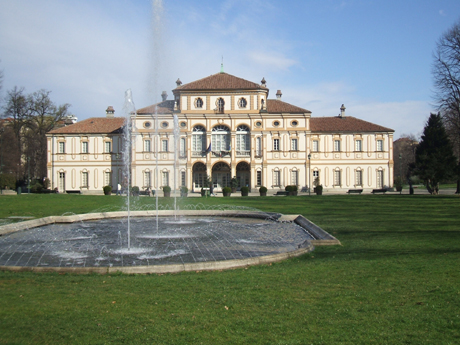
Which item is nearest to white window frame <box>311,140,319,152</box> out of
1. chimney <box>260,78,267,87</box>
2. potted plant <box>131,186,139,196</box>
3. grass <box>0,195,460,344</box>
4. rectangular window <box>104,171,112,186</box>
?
chimney <box>260,78,267,87</box>

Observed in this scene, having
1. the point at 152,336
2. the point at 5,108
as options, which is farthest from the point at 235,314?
the point at 5,108

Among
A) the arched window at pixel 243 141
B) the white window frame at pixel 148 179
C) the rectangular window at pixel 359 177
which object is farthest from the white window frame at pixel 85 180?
the rectangular window at pixel 359 177

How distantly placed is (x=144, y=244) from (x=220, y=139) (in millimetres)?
37347

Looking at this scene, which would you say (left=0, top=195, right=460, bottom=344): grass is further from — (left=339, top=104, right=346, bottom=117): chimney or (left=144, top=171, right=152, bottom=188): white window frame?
(left=339, top=104, right=346, bottom=117): chimney

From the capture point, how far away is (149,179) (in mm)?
48438

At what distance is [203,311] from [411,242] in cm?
717

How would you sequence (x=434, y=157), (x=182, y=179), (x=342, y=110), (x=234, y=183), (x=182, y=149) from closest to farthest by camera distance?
1. (x=434, y=157)
2. (x=234, y=183)
3. (x=182, y=149)
4. (x=182, y=179)
5. (x=342, y=110)

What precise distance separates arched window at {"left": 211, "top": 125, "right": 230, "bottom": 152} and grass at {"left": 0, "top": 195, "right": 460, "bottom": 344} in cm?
3971

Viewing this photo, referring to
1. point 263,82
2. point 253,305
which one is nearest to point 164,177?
point 263,82

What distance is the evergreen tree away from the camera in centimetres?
3759

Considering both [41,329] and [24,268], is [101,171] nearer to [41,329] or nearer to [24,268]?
[24,268]

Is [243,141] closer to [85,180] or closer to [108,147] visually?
[108,147]

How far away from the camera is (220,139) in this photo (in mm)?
48156

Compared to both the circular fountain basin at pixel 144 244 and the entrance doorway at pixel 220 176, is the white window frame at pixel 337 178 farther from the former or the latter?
the circular fountain basin at pixel 144 244
